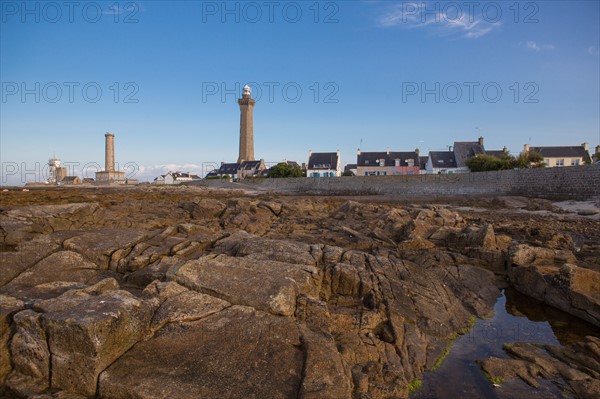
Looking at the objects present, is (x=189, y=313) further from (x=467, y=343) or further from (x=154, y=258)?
(x=467, y=343)

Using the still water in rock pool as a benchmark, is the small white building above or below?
above

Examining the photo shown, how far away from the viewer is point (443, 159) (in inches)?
2891

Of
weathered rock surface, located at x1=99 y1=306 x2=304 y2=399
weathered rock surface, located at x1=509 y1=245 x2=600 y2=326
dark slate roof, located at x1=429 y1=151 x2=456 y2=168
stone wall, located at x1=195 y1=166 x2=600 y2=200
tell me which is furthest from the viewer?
dark slate roof, located at x1=429 y1=151 x2=456 y2=168

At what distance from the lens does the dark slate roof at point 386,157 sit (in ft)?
259

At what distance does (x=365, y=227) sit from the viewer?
1781 cm

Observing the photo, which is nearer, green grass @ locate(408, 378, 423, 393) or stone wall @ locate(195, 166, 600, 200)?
green grass @ locate(408, 378, 423, 393)

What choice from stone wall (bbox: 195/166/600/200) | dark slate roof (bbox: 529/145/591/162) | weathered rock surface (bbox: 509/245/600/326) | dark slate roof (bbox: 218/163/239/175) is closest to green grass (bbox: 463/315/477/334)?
weathered rock surface (bbox: 509/245/600/326)

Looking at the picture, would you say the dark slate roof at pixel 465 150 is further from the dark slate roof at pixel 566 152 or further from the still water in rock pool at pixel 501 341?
the still water in rock pool at pixel 501 341

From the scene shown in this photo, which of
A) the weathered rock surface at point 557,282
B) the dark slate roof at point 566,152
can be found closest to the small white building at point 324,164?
the dark slate roof at point 566,152

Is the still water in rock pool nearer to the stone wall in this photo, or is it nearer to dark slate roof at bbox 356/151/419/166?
the stone wall

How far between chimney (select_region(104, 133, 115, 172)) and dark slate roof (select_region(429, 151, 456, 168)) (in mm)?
80336

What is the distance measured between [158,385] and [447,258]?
35.5 ft

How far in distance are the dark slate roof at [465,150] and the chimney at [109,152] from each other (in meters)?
84.6

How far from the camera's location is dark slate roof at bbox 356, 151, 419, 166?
78938 millimetres
